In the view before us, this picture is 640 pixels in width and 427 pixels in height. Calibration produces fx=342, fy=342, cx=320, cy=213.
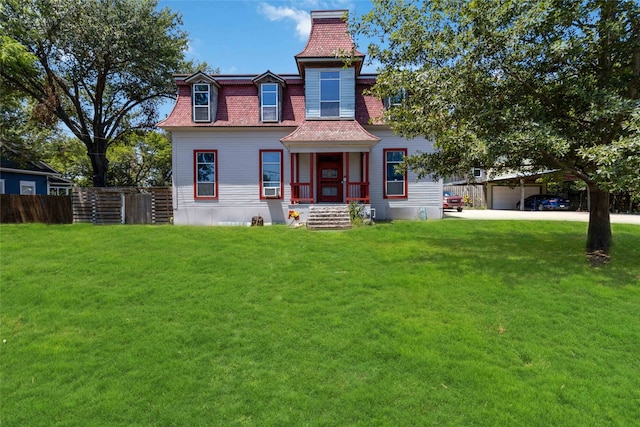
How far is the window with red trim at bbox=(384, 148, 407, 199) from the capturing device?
50.1 ft

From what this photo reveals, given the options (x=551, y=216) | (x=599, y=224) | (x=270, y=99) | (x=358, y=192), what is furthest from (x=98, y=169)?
(x=551, y=216)

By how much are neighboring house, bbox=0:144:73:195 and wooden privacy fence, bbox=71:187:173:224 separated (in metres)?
4.69

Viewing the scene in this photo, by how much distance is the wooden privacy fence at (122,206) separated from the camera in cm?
1527

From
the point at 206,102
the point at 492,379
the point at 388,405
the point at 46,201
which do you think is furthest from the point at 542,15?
the point at 46,201

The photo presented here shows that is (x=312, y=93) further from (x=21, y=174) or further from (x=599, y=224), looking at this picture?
(x=21, y=174)

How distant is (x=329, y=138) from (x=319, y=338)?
1016 centimetres

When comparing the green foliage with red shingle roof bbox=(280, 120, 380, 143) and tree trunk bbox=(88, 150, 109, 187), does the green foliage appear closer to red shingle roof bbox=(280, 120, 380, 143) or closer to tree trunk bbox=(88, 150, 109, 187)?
tree trunk bbox=(88, 150, 109, 187)

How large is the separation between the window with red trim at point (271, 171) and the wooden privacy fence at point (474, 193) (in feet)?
73.8

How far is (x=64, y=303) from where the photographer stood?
595cm

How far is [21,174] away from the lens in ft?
67.3

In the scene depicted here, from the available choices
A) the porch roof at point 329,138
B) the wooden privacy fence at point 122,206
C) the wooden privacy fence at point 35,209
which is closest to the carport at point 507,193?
the porch roof at point 329,138

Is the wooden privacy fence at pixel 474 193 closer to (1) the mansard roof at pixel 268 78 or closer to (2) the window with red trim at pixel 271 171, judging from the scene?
(2) the window with red trim at pixel 271 171

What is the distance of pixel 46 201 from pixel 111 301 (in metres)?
12.7

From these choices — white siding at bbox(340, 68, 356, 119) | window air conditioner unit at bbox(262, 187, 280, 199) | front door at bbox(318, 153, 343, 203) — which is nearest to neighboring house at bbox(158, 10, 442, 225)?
window air conditioner unit at bbox(262, 187, 280, 199)
